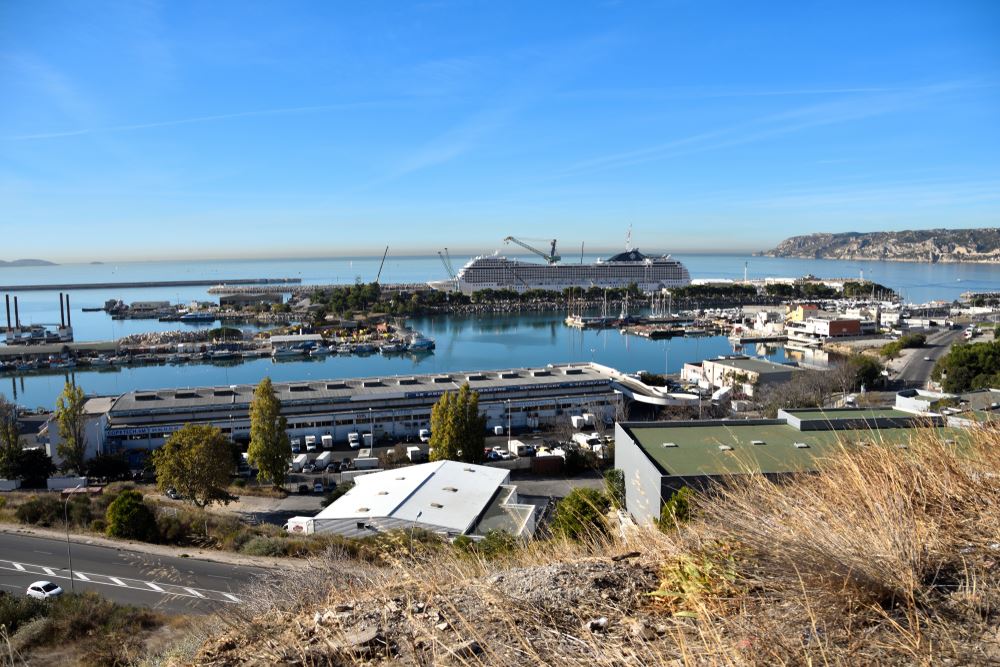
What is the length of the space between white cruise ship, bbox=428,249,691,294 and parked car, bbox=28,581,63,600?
70.6 ft

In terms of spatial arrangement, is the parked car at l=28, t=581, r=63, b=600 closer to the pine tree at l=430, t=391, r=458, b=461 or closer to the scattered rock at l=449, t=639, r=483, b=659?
the scattered rock at l=449, t=639, r=483, b=659

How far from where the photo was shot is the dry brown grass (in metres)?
0.56

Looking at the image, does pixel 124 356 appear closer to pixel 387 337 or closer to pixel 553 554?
pixel 387 337

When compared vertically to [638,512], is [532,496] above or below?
below

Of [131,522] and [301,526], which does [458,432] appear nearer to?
[301,526]

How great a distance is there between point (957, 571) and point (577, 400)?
6256mm

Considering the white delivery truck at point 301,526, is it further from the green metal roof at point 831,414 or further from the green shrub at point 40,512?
the green metal roof at point 831,414

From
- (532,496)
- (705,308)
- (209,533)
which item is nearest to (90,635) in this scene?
(209,533)

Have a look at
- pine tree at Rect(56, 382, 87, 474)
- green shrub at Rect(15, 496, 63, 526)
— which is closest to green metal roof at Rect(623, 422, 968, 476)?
green shrub at Rect(15, 496, 63, 526)

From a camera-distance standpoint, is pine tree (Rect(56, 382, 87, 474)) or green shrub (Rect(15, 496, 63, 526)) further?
pine tree (Rect(56, 382, 87, 474))

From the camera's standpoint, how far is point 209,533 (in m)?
3.36

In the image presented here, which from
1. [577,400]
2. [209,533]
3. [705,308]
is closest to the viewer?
[209,533]

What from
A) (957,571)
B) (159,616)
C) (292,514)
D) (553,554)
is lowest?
(292,514)

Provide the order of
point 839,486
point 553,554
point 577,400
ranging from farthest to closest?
point 577,400
point 553,554
point 839,486
